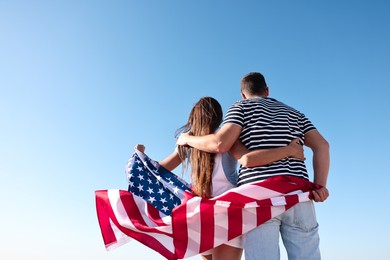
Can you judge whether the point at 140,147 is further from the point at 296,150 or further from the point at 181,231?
the point at 296,150

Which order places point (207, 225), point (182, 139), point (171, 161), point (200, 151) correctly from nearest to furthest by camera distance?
point (207, 225) → point (200, 151) → point (182, 139) → point (171, 161)

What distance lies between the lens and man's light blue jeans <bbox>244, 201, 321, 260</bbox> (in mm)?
4180

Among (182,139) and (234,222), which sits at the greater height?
(182,139)

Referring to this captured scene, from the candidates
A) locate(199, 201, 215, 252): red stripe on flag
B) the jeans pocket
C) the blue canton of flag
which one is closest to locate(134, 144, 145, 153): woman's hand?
the blue canton of flag

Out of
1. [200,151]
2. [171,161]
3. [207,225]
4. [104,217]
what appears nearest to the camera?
[207,225]

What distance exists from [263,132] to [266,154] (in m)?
0.28

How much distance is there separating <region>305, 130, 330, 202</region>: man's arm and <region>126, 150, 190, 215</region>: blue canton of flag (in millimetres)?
1705

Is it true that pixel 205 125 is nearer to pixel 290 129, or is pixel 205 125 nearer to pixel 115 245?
pixel 290 129

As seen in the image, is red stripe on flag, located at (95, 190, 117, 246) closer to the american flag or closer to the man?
the american flag

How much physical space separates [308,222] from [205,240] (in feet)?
3.78

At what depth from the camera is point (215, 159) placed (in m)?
4.89

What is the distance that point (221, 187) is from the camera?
15.8 feet

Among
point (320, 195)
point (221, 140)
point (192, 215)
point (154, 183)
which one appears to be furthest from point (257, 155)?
point (154, 183)

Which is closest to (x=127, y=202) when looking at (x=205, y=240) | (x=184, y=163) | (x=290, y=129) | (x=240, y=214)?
(x=184, y=163)
